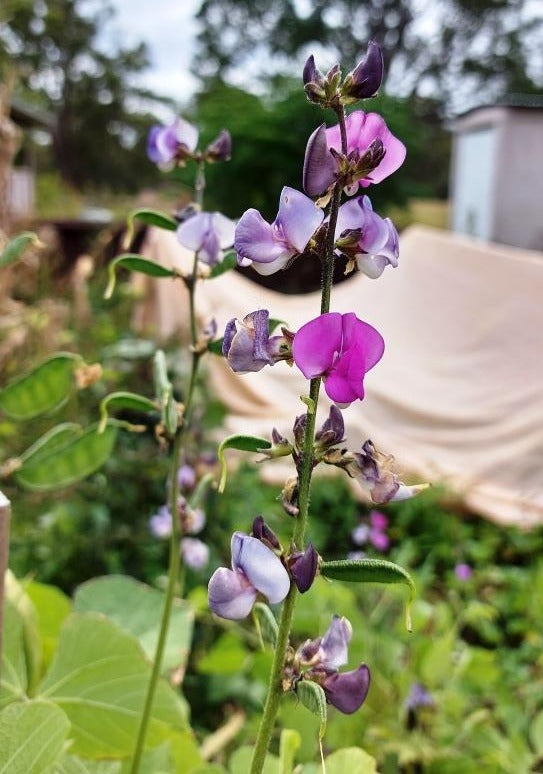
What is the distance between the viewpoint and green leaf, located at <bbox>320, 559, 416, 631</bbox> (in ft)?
1.14

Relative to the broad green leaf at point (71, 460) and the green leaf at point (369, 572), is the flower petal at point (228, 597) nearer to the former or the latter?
the green leaf at point (369, 572)

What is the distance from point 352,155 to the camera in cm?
37

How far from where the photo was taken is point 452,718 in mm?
1263

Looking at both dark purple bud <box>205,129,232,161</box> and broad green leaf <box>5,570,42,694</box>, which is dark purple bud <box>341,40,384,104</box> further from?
broad green leaf <box>5,570,42,694</box>

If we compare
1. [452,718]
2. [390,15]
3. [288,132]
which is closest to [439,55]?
[390,15]

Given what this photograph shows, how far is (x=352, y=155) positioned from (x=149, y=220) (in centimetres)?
24

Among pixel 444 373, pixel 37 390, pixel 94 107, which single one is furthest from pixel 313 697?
pixel 94 107

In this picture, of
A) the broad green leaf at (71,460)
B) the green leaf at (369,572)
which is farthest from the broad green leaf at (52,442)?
the green leaf at (369,572)

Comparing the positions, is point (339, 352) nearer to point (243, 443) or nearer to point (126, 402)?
point (243, 443)

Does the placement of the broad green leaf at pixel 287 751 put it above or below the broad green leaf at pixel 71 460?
below

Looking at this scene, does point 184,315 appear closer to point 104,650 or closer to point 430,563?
point 430,563

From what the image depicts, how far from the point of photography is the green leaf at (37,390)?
641mm

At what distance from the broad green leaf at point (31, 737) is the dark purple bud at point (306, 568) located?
15 cm

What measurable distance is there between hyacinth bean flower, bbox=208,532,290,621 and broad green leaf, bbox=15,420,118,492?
0.28 metres
